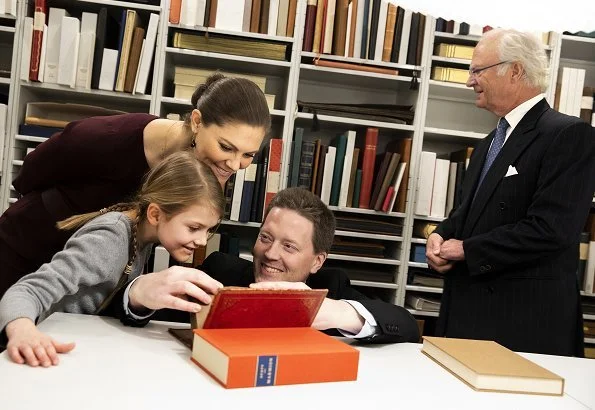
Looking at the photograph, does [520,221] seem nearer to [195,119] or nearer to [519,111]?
[519,111]

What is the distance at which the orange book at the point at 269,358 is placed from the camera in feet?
2.76

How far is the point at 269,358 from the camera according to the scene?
86 centimetres

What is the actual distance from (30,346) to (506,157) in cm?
159

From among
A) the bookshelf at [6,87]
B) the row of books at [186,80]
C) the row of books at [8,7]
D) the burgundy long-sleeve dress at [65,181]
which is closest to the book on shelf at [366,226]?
the row of books at [186,80]

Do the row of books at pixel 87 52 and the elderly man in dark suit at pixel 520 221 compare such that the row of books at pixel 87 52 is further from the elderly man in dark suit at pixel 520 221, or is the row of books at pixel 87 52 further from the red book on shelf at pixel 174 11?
the elderly man in dark suit at pixel 520 221

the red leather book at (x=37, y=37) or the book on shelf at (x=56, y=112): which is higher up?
the red leather book at (x=37, y=37)

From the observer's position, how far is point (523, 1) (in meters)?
0.75

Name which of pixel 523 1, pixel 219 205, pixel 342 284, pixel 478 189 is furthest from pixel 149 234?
pixel 478 189

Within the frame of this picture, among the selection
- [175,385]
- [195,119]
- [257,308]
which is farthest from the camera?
[195,119]

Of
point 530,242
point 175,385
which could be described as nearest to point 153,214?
point 175,385

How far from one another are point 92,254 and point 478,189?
1360 mm

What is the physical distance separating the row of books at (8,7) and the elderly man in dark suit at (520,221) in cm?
194

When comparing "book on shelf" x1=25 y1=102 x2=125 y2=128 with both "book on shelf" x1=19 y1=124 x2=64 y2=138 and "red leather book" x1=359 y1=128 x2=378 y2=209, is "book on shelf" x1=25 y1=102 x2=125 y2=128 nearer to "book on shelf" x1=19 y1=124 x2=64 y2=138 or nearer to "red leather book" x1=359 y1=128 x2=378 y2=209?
"book on shelf" x1=19 y1=124 x2=64 y2=138

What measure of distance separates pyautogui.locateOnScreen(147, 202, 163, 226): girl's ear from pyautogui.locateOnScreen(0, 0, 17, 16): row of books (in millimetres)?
1656
